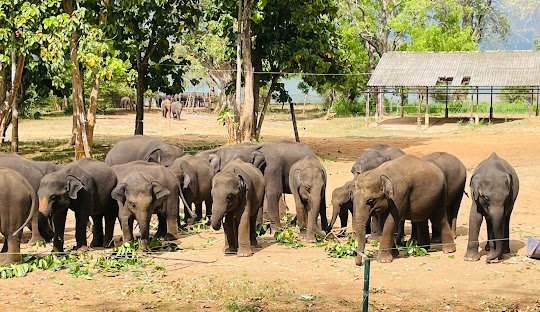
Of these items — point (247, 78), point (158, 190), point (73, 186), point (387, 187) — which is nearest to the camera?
point (387, 187)

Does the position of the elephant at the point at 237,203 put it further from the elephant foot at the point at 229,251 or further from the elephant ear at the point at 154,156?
the elephant ear at the point at 154,156

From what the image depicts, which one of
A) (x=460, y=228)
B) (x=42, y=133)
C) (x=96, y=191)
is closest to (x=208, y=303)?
(x=96, y=191)

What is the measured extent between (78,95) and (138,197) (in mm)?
11015

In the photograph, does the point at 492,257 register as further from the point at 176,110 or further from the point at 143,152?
the point at 176,110

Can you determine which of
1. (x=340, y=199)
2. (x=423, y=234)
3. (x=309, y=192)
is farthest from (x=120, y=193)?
(x=423, y=234)

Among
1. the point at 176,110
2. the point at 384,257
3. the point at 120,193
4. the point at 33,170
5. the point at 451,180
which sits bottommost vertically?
the point at 384,257

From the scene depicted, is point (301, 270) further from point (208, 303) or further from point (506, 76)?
point (506, 76)

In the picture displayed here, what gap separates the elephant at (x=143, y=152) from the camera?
16.6 meters

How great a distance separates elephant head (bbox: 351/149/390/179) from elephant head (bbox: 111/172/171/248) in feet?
11.2

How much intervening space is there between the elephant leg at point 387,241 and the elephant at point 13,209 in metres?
4.65

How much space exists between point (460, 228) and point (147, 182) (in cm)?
568

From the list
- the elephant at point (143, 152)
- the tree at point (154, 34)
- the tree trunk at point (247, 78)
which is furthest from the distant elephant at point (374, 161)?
the tree at point (154, 34)

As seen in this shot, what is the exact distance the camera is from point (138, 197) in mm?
12094

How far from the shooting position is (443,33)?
182 ft
